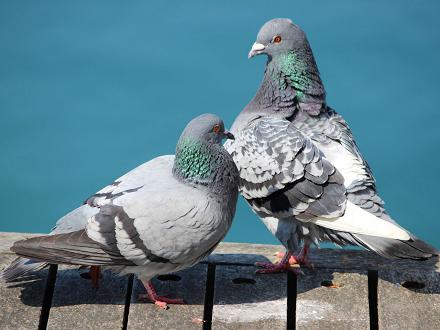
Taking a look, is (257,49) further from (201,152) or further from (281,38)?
(201,152)

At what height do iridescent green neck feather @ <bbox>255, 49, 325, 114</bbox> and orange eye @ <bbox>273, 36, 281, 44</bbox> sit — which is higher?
orange eye @ <bbox>273, 36, 281, 44</bbox>

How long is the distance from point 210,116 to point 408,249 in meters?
1.38

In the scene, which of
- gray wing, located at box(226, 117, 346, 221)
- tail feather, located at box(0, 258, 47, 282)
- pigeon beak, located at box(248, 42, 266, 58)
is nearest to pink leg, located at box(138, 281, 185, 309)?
tail feather, located at box(0, 258, 47, 282)

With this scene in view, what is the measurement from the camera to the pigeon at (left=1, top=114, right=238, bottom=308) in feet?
14.1

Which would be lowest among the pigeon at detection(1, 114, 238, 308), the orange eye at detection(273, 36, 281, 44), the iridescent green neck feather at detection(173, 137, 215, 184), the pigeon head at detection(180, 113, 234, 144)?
the pigeon at detection(1, 114, 238, 308)

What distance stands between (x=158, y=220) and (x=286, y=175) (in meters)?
1.06

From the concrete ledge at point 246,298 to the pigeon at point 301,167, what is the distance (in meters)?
0.21

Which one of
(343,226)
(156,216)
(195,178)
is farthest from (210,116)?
(343,226)

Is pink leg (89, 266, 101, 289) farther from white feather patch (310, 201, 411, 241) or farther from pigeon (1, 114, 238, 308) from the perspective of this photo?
white feather patch (310, 201, 411, 241)

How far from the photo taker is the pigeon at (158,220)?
169 inches

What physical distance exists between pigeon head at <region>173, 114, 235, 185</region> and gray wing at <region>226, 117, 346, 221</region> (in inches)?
25.4

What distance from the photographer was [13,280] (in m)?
4.63

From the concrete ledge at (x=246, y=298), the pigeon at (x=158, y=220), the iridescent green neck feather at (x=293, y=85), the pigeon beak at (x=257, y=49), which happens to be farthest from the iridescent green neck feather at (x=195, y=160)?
the pigeon beak at (x=257, y=49)

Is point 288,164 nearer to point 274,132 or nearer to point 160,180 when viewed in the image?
point 274,132
